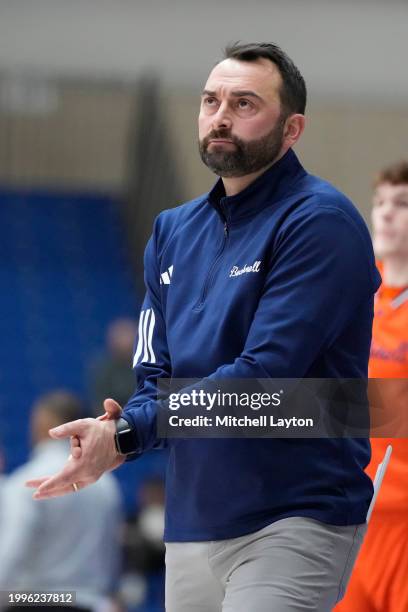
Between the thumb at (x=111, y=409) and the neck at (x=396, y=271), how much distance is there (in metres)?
1.53

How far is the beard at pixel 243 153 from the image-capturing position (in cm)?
283

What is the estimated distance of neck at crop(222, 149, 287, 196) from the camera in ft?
9.48

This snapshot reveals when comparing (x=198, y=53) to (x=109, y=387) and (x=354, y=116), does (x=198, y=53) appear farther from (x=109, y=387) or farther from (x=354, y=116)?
(x=109, y=387)

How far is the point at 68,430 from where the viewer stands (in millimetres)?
2576

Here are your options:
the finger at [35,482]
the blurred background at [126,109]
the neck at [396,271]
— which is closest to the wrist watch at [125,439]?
the finger at [35,482]

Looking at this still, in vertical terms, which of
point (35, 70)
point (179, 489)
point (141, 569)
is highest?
point (179, 489)

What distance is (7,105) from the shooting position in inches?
522

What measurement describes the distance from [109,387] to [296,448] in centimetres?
749

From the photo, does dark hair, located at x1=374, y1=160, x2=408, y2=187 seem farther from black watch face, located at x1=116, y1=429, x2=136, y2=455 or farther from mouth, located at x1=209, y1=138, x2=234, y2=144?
black watch face, located at x1=116, y1=429, x2=136, y2=455

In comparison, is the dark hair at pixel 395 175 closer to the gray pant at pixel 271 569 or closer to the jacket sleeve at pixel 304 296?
the jacket sleeve at pixel 304 296

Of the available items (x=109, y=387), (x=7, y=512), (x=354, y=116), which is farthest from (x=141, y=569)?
(x=354, y=116)

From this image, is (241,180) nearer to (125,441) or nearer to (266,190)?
(266,190)

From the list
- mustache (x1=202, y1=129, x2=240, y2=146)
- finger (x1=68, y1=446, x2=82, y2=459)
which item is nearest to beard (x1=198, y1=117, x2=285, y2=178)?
mustache (x1=202, y1=129, x2=240, y2=146)

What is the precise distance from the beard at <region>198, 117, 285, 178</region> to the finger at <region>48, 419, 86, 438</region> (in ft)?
2.31
